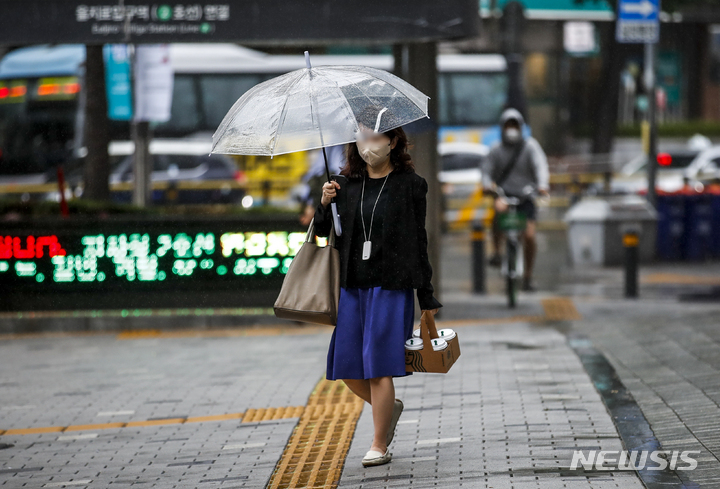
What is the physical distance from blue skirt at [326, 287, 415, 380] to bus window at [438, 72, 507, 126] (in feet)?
Answer: 68.9

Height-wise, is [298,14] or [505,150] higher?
[298,14]

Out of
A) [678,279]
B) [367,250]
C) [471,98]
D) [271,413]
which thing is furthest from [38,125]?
[367,250]

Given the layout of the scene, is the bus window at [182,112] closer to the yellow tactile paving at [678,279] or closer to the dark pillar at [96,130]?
the dark pillar at [96,130]

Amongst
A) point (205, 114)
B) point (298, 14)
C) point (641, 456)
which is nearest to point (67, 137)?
point (205, 114)

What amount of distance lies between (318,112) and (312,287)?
840 mm

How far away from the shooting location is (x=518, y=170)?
36.6ft

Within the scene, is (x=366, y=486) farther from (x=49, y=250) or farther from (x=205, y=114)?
(x=205, y=114)

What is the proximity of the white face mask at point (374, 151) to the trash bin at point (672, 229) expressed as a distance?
11.1 meters

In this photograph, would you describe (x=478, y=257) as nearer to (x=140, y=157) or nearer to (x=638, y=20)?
(x=140, y=157)

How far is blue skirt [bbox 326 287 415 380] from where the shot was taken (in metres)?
4.86

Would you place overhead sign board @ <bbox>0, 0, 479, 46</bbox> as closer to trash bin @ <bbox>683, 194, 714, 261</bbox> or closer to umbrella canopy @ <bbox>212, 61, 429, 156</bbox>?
umbrella canopy @ <bbox>212, 61, 429, 156</bbox>

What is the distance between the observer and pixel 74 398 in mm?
7098

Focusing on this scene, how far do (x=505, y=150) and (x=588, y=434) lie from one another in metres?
6.28

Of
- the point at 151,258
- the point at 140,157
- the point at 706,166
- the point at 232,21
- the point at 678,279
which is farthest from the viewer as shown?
the point at 706,166
